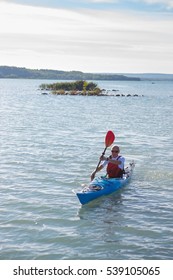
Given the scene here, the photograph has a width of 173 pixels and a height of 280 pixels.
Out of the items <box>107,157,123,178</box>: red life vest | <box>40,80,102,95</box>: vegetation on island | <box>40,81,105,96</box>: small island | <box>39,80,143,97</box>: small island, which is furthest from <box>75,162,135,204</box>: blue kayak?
<box>40,80,102,95</box>: vegetation on island

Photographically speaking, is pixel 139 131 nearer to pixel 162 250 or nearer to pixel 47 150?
pixel 47 150

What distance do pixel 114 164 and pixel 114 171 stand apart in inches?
16.8

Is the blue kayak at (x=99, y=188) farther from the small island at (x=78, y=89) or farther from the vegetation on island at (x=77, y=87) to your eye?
the vegetation on island at (x=77, y=87)

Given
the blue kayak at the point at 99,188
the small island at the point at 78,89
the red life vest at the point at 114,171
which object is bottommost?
the blue kayak at the point at 99,188

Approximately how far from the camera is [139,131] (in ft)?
120

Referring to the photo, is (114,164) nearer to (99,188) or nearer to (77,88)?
(99,188)

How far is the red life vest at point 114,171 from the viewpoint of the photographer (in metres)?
18.2

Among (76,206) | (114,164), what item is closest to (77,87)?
(114,164)

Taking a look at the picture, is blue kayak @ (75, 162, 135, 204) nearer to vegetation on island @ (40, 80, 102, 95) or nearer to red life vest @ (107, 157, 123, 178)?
red life vest @ (107, 157, 123, 178)

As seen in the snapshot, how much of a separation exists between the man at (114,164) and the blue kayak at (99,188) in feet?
0.93

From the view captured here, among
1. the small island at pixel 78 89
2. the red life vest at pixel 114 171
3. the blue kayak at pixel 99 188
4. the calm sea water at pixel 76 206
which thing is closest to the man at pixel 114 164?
the red life vest at pixel 114 171

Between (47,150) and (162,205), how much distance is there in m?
10.7

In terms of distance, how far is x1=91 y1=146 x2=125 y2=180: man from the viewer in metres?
Result: 17.9
